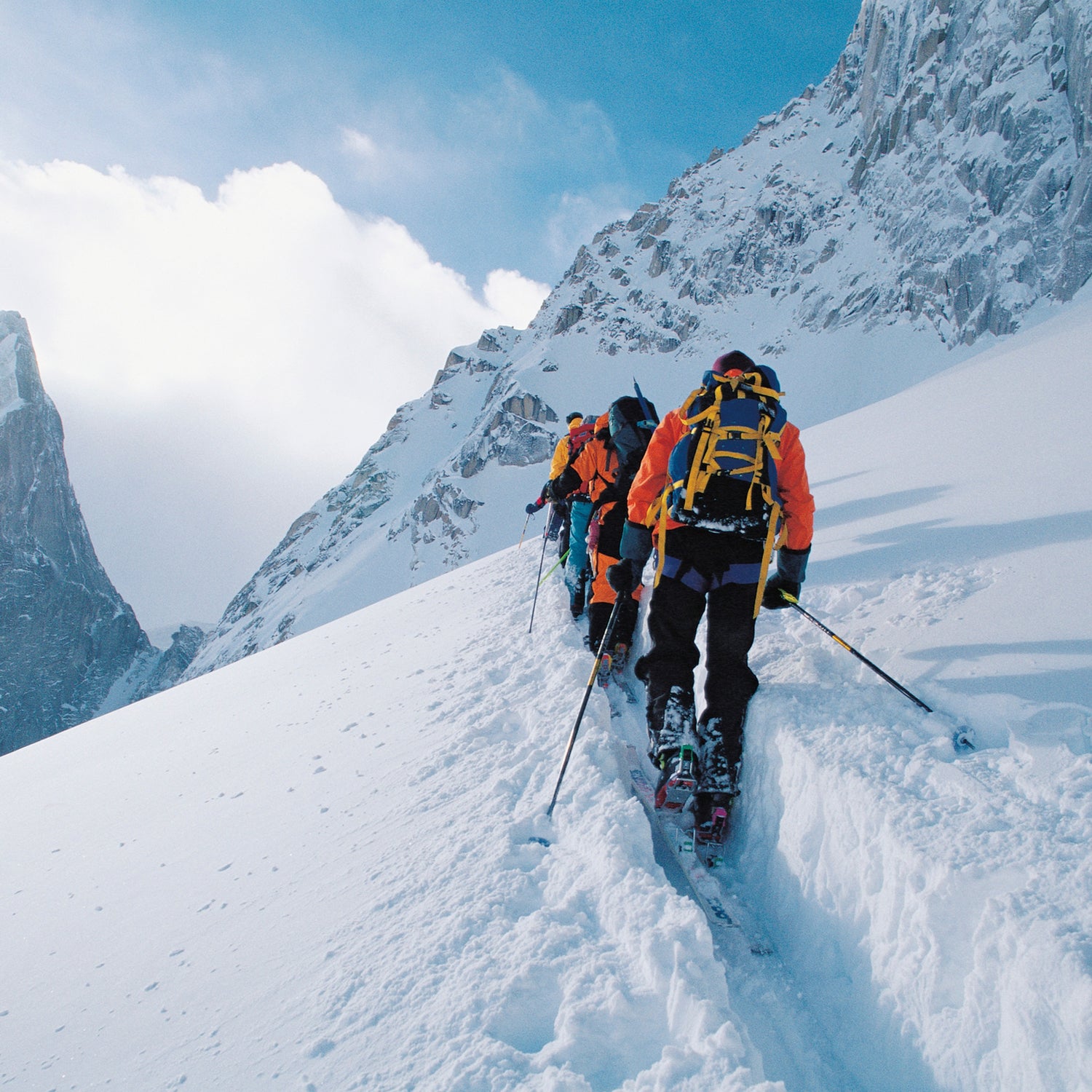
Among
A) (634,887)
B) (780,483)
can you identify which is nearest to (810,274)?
(780,483)

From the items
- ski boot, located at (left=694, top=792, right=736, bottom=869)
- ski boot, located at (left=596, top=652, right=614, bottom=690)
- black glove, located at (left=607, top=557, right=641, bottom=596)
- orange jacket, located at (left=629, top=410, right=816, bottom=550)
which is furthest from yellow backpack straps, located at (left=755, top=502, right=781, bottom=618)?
ski boot, located at (left=596, top=652, right=614, bottom=690)

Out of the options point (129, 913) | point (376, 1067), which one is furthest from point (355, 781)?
point (376, 1067)

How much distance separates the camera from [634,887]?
2.18 m

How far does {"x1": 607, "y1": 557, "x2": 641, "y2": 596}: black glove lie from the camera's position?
3.50 metres

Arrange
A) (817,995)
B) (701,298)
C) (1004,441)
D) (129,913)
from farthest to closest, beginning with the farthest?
1. (701,298)
2. (1004,441)
3. (129,913)
4. (817,995)

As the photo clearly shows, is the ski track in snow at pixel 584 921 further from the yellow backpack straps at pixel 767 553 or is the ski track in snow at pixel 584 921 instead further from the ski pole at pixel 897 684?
the yellow backpack straps at pixel 767 553

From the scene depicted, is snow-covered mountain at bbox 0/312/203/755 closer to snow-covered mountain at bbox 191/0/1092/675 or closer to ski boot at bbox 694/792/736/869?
snow-covered mountain at bbox 191/0/1092/675

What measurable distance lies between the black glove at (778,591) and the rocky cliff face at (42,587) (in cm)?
13275

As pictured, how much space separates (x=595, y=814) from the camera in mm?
2643

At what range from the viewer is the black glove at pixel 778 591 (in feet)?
10.7

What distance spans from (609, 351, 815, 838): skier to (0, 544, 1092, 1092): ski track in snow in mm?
293

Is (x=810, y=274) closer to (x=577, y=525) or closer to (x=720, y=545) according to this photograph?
(x=577, y=525)

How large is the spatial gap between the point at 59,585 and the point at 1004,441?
153130 millimetres

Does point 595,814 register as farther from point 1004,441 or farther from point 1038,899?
point 1004,441
